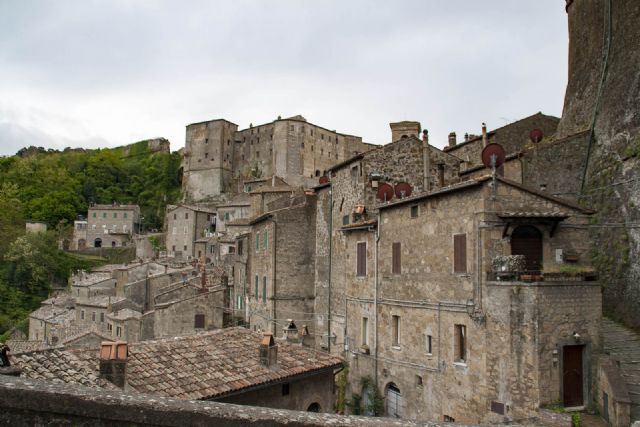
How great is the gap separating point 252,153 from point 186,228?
21.2m

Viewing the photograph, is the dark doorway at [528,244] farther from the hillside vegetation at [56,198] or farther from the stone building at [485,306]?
the hillside vegetation at [56,198]

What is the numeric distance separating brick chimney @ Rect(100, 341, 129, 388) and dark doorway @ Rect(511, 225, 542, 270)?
10.6 meters

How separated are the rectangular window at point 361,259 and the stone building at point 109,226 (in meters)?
71.6

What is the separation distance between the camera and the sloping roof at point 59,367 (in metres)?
10.6

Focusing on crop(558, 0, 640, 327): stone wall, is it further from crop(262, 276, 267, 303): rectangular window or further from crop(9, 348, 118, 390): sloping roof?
crop(262, 276, 267, 303): rectangular window

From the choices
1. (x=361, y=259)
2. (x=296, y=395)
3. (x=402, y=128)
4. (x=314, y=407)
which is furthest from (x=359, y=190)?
(x=296, y=395)

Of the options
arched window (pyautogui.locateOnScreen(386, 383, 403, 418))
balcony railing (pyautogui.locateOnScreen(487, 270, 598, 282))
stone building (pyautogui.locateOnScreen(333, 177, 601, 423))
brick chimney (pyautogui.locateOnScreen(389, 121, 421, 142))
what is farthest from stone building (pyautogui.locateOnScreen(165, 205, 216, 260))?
balcony railing (pyautogui.locateOnScreen(487, 270, 598, 282))

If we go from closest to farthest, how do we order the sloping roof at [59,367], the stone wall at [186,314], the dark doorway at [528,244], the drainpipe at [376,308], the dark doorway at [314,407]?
the sloping roof at [59,367], the dark doorway at [528,244], the dark doorway at [314,407], the drainpipe at [376,308], the stone wall at [186,314]

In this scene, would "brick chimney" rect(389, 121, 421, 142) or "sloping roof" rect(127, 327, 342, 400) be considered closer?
"sloping roof" rect(127, 327, 342, 400)

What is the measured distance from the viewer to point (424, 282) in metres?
17.0

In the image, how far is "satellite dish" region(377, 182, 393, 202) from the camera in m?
21.5

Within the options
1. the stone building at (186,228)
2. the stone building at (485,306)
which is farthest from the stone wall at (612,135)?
the stone building at (186,228)

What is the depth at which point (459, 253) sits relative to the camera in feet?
50.0

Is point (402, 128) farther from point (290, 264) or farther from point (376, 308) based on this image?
point (376, 308)
